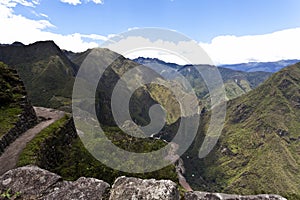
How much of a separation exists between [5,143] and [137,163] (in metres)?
9.68

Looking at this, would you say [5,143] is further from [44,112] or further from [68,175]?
[44,112]

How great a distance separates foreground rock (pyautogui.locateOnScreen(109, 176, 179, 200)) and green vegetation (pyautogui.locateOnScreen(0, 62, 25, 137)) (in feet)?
57.7

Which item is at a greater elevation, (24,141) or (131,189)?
(131,189)

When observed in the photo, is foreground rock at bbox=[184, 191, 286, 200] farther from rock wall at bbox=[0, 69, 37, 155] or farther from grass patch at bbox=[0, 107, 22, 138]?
grass patch at bbox=[0, 107, 22, 138]

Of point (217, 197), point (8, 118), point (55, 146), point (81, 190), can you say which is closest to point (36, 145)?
point (55, 146)

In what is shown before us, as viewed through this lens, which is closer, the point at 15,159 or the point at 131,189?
the point at 131,189

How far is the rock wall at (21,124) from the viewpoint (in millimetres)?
19609

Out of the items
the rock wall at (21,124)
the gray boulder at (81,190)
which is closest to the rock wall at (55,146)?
the rock wall at (21,124)

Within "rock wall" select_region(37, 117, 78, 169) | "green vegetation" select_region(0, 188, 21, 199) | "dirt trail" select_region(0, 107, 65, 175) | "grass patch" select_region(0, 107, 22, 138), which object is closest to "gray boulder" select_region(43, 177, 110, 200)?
"green vegetation" select_region(0, 188, 21, 199)

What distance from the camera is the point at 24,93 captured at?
29.2m

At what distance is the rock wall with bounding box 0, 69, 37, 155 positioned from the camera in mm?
19609

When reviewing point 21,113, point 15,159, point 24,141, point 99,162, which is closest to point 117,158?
point 99,162

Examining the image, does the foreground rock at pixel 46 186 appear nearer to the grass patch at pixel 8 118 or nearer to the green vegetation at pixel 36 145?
the green vegetation at pixel 36 145

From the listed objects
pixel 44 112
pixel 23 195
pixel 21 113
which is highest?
pixel 23 195
